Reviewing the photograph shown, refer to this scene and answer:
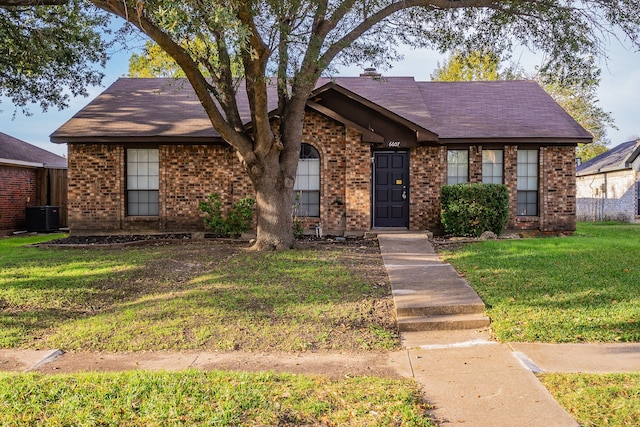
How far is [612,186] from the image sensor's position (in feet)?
82.1

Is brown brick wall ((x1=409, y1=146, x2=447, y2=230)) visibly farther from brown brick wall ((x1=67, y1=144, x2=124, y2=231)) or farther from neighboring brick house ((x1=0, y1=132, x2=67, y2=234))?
neighboring brick house ((x1=0, y1=132, x2=67, y2=234))

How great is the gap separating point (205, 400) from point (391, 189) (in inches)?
460

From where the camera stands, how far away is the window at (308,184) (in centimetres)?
1506

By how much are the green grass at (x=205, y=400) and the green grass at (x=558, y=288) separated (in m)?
2.44

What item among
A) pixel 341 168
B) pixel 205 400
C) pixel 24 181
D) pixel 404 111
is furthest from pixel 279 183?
pixel 24 181

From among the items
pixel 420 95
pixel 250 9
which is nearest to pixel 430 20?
pixel 420 95

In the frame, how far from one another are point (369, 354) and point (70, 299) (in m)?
4.85

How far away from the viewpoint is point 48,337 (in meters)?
6.52

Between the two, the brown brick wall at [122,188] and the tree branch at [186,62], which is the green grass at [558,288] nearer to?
the tree branch at [186,62]

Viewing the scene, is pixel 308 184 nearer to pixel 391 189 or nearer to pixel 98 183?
pixel 391 189

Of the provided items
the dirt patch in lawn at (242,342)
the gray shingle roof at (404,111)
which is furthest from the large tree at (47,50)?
the dirt patch in lawn at (242,342)

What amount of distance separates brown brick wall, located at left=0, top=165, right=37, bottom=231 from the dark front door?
43.9ft

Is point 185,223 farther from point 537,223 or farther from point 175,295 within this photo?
point 537,223

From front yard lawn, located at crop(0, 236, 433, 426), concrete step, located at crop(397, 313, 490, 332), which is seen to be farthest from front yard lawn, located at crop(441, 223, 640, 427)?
front yard lawn, located at crop(0, 236, 433, 426)
